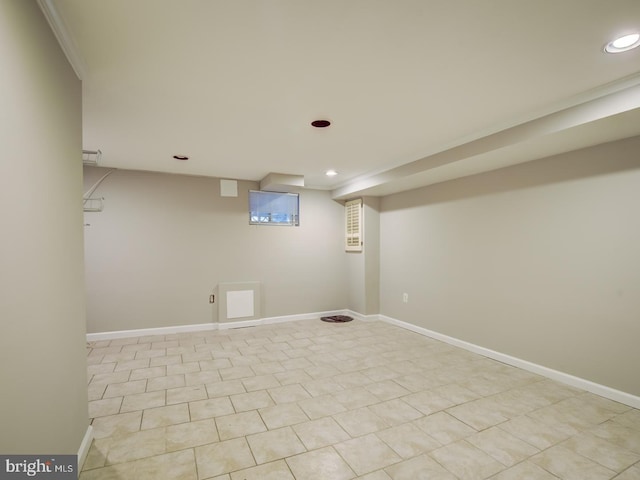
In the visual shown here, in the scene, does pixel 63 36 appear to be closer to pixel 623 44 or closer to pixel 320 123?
pixel 320 123

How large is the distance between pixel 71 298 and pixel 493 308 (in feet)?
12.6

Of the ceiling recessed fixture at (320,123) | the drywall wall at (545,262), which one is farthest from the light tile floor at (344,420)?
the ceiling recessed fixture at (320,123)

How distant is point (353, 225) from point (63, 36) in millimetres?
4474

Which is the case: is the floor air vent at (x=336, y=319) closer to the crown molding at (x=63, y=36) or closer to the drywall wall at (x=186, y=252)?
the drywall wall at (x=186, y=252)

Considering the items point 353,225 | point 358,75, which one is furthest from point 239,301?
point 358,75

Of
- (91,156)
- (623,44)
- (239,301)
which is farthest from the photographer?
(239,301)

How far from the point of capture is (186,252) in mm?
4734

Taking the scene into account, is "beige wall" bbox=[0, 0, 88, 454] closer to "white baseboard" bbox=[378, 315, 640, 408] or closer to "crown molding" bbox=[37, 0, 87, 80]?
"crown molding" bbox=[37, 0, 87, 80]

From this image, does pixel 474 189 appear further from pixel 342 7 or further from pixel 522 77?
pixel 342 7

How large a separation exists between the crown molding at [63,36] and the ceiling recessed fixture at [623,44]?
275cm

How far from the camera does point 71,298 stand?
5.77 ft

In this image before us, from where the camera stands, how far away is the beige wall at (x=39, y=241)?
110 centimetres

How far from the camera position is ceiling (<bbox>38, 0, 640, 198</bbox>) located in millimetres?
1488

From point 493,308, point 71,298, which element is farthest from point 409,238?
point 71,298
